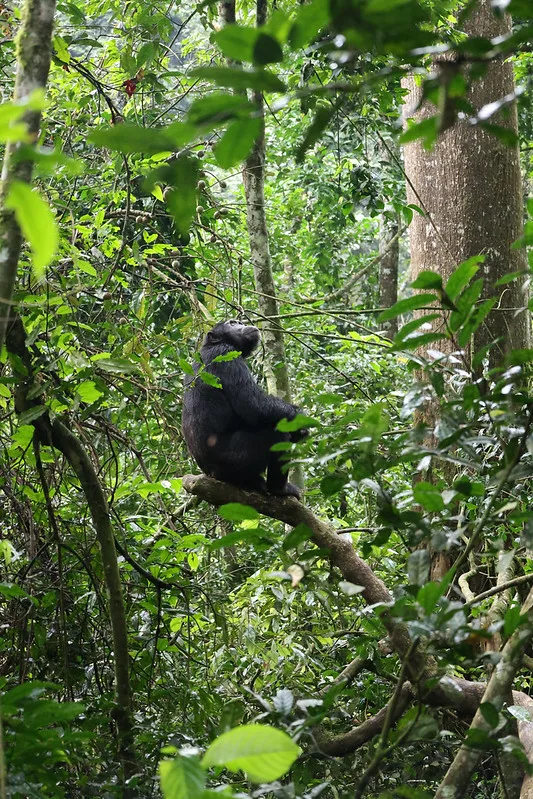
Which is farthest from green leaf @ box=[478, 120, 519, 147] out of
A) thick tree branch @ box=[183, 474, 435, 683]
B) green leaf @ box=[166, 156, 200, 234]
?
thick tree branch @ box=[183, 474, 435, 683]

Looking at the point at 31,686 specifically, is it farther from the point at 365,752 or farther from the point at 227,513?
the point at 365,752

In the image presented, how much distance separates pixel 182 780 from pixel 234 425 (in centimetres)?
387

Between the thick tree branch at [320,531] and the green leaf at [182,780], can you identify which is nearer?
the green leaf at [182,780]

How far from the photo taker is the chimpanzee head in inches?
202

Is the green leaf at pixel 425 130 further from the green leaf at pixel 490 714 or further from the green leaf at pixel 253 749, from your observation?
the green leaf at pixel 490 714

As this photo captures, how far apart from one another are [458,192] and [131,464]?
2631mm

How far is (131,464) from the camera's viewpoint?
4348 millimetres

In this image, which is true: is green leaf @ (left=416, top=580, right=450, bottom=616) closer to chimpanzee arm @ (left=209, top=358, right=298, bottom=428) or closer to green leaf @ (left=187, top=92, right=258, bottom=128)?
green leaf @ (left=187, top=92, right=258, bottom=128)

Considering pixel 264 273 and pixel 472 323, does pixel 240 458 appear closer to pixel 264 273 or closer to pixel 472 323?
pixel 264 273

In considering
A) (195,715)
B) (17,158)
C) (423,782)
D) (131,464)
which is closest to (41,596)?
(195,715)

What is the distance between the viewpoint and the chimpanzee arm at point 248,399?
466cm

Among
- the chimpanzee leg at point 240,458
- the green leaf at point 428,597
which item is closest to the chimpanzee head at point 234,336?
the chimpanzee leg at point 240,458

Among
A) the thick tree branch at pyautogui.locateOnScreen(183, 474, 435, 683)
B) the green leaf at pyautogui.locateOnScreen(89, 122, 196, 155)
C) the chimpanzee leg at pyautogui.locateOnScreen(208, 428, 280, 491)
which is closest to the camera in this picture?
the green leaf at pyautogui.locateOnScreen(89, 122, 196, 155)

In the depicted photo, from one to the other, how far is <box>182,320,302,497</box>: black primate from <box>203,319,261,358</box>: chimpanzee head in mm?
221
